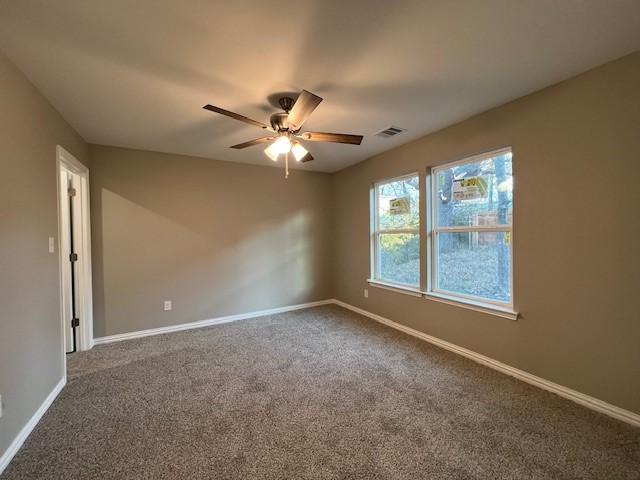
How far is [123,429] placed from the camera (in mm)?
1841

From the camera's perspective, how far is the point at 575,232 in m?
2.08

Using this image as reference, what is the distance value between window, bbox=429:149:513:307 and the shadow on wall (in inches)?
87.9

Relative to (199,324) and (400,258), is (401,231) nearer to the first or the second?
(400,258)

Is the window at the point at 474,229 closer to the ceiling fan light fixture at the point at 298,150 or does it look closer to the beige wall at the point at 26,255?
the ceiling fan light fixture at the point at 298,150

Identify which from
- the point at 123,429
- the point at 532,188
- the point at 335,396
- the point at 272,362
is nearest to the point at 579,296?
the point at 532,188

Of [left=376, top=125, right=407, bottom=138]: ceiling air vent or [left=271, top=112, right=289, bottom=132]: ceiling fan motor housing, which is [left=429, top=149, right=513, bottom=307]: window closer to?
[left=376, top=125, right=407, bottom=138]: ceiling air vent

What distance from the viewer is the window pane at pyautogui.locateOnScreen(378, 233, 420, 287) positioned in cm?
355

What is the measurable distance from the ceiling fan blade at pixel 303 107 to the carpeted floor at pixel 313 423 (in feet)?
7.01

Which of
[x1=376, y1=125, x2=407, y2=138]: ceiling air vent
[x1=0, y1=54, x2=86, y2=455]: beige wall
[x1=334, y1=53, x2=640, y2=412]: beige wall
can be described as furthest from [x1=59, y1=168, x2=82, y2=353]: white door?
[x1=334, y1=53, x2=640, y2=412]: beige wall

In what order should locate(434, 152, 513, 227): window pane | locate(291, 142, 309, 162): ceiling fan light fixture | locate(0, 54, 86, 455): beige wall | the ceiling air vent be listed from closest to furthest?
locate(0, 54, 86, 455): beige wall, locate(291, 142, 309, 162): ceiling fan light fixture, locate(434, 152, 513, 227): window pane, the ceiling air vent

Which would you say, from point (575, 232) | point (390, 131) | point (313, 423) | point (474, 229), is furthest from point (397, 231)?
point (313, 423)

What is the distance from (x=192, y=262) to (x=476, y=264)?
11.6 ft

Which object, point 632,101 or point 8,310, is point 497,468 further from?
point 8,310

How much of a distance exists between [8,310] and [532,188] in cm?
380
